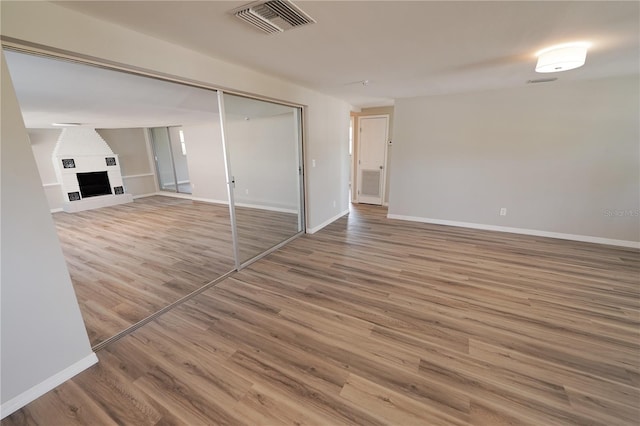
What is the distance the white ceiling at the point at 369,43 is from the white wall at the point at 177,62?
9 cm

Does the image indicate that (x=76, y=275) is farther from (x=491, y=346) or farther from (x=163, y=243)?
(x=491, y=346)

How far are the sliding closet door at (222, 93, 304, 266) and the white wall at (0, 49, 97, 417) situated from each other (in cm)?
195

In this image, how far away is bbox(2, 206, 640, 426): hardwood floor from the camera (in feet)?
4.93

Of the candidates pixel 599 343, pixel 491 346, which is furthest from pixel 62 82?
pixel 599 343

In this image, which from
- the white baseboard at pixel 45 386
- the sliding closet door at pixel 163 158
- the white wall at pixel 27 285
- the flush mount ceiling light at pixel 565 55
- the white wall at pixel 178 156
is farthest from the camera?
the sliding closet door at pixel 163 158

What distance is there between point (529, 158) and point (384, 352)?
4.09 metres

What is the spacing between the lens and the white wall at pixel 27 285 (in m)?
1.38

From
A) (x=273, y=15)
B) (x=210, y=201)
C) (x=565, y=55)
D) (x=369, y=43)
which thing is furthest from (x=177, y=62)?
(x=210, y=201)

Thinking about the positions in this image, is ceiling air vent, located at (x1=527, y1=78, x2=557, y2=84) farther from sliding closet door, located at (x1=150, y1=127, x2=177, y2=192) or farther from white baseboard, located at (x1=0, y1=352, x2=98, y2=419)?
sliding closet door, located at (x1=150, y1=127, x2=177, y2=192)

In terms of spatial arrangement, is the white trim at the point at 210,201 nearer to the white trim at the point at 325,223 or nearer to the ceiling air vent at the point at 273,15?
the white trim at the point at 325,223

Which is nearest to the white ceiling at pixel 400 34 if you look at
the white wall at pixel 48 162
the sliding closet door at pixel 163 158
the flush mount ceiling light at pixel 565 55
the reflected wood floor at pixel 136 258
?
the flush mount ceiling light at pixel 565 55

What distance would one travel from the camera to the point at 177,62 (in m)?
2.13

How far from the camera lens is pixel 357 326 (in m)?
2.21

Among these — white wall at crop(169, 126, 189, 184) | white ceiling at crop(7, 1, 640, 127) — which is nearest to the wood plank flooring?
white ceiling at crop(7, 1, 640, 127)
